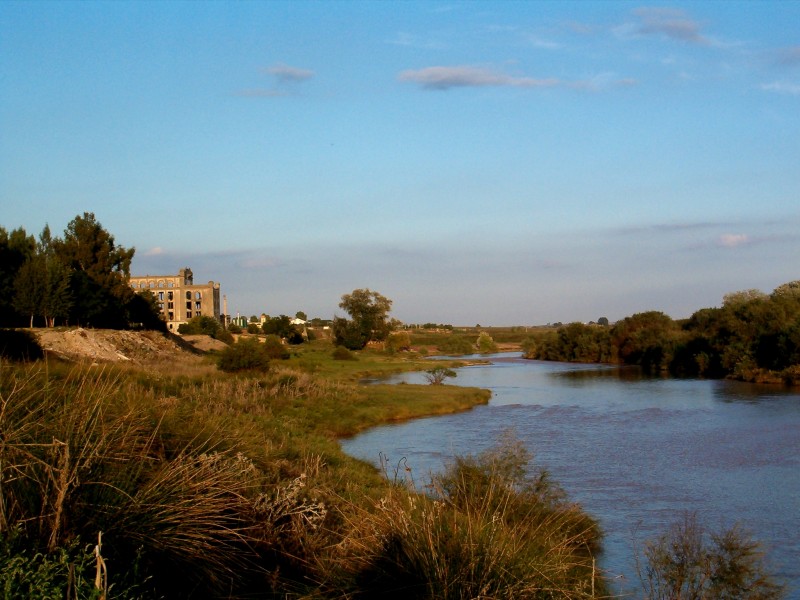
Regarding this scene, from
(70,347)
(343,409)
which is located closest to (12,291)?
(70,347)

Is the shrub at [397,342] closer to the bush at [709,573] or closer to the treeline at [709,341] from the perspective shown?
the treeline at [709,341]

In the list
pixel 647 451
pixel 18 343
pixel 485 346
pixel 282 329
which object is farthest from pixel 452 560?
pixel 485 346

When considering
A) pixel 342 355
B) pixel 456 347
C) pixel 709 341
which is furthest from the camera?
pixel 456 347

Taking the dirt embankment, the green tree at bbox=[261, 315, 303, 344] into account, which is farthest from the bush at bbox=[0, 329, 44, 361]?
the green tree at bbox=[261, 315, 303, 344]

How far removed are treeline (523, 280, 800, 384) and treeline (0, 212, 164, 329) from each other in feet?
130

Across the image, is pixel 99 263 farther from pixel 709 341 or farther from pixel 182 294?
pixel 182 294

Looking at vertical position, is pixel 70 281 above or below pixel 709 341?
above

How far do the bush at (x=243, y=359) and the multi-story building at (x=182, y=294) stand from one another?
8376 centimetres

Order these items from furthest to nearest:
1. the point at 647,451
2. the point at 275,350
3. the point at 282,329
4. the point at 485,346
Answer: the point at 485,346 < the point at 282,329 < the point at 275,350 < the point at 647,451

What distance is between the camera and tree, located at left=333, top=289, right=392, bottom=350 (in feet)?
316

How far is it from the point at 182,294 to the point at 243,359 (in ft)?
285

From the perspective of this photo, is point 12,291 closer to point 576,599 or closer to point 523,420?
point 523,420

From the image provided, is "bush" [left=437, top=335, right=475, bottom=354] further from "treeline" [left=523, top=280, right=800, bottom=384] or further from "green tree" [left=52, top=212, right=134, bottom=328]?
"green tree" [left=52, top=212, right=134, bottom=328]

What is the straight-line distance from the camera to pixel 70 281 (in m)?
45.5
